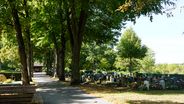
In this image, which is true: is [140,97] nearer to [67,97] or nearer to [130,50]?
[67,97]

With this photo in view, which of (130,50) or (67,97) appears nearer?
(67,97)

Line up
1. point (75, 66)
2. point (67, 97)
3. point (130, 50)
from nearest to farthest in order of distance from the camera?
point (67, 97) → point (75, 66) → point (130, 50)

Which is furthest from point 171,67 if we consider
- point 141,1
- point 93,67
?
point 141,1

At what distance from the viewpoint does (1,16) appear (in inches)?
1080

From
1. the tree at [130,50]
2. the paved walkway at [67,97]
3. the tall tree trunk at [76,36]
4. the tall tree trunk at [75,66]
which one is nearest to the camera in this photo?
the paved walkway at [67,97]

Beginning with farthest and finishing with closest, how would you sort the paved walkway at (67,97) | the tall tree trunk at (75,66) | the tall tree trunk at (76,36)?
the tall tree trunk at (76,36) < the tall tree trunk at (75,66) < the paved walkway at (67,97)

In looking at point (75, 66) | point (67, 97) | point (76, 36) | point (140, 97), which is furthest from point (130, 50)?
point (67, 97)

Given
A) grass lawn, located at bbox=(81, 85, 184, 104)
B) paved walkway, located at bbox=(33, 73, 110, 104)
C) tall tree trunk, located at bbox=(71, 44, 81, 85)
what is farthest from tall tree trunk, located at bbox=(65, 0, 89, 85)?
grass lawn, located at bbox=(81, 85, 184, 104)

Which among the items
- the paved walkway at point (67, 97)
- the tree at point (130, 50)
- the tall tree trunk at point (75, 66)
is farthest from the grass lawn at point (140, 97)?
the tree at point (130, 50)

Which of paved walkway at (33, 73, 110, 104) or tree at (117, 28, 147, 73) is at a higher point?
tree at (117, 28, 147, 73)

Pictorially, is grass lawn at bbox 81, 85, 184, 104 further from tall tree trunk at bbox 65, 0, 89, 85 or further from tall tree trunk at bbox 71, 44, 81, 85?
tall tree trunk at bbox 65, 0, 89, 85

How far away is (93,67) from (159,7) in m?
52.9

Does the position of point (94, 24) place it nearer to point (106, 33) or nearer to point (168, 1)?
point (106, 33)

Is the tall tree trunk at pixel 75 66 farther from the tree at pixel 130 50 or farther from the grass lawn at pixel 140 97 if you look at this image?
the tree at pixel 130 50
